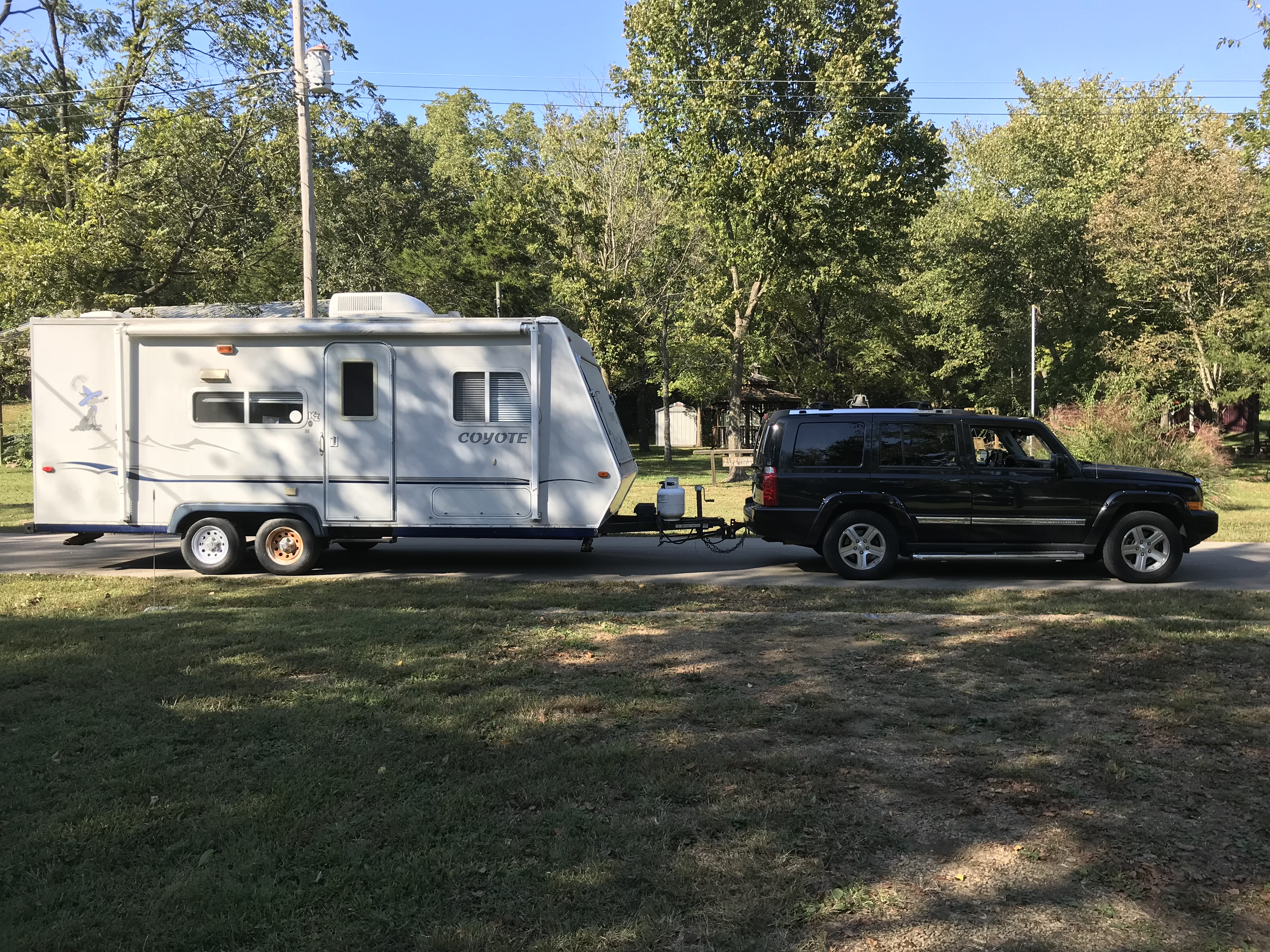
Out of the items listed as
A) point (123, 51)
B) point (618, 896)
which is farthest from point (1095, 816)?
point (123, 51)

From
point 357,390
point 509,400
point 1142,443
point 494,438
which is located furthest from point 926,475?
point 1142,443

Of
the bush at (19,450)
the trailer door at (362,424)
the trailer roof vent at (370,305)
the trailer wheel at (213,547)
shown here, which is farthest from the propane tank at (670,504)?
the bush at (19,450)

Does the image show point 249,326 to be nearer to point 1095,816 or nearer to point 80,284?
point 1095,816

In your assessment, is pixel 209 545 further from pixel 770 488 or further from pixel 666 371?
pixel 666 371

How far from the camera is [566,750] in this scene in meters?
4.49

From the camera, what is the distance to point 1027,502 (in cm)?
1001

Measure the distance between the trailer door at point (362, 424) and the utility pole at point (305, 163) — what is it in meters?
4.49

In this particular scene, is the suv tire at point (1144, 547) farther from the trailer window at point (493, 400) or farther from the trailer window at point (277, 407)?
the trailer window at point (277, 407)

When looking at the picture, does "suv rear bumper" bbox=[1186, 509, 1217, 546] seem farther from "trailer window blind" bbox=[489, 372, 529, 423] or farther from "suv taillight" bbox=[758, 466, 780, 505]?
"trailer window blind" bbox=[489, 372, 529, 423]

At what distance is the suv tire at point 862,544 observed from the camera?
10.1 meters

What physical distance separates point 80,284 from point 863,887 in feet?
69.0

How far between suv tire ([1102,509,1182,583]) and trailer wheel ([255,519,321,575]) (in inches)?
354

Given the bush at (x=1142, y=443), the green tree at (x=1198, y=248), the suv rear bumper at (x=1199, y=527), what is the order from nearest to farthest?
1. the suv rear bumper at (x=1199, y=527)
2. the bush at (x=1142, y=443)
3. the green tree at (x=1198, y=248)

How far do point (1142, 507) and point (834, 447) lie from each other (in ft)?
11.5
